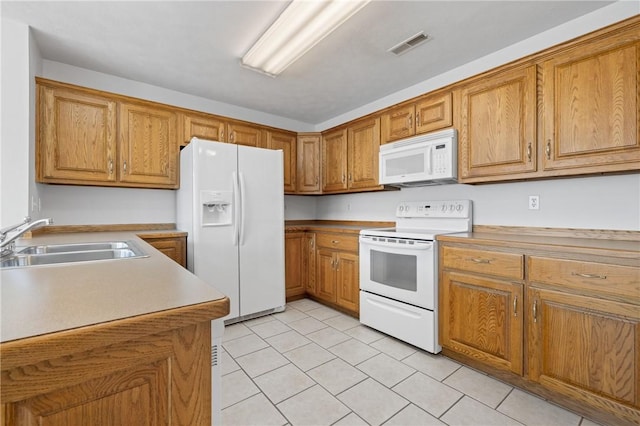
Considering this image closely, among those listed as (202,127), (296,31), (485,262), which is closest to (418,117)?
(296,31)

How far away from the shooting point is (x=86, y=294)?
0.74 m

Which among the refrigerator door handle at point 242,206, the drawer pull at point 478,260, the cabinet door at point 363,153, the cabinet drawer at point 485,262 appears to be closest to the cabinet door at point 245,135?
the refrigerator door handle at point 242,206

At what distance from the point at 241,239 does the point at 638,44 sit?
313 centimetres

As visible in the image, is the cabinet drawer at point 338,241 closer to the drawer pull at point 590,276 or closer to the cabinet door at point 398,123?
the cabinet door at point 398,123

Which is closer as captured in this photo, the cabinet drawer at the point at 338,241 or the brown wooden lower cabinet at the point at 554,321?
the brown wooden lower cabinet at the point at 554,321

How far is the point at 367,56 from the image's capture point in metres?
2.52

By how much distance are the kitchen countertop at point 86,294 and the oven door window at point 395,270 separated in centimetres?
184

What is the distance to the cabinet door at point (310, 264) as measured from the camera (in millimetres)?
3514

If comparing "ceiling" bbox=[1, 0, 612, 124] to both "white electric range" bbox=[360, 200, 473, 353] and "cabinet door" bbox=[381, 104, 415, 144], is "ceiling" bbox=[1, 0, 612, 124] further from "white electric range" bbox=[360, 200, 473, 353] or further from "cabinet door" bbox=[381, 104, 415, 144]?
"white electric range" bbox=[360, 200, 473, 353]

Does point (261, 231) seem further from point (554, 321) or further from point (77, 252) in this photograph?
point (554, 321)

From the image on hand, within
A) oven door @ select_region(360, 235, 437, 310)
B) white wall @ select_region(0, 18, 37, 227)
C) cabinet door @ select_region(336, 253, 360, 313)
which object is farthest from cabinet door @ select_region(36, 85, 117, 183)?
oven door @ select_region(360, 235, 437, 310)

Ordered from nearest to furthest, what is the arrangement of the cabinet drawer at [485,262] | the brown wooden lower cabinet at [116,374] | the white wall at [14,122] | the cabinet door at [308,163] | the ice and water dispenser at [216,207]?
the brown wooden lower cabinet at [116,374]
the cabinet drawer at [485,262]
the white wall at [14,122]
the ice and water dispenser at [216,207]
the cabinet door at [308,163]

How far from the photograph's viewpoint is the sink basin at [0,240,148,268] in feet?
4.94

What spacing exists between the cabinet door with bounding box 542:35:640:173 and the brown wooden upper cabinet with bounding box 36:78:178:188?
3.23 metres
